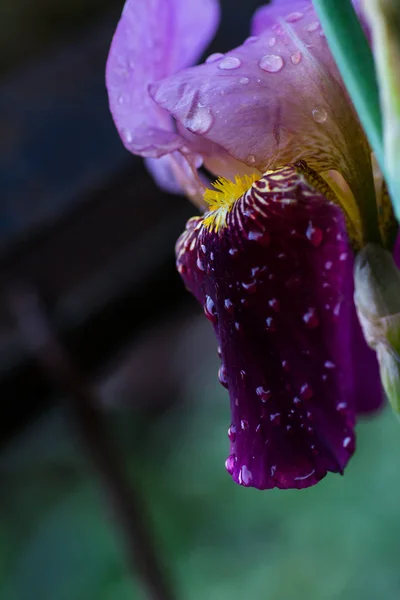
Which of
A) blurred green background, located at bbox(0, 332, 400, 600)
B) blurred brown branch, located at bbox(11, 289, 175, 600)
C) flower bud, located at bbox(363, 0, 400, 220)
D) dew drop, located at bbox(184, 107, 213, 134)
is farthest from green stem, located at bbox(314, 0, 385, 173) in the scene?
blurred green background, located at bbox(0, 332, 400, 600)

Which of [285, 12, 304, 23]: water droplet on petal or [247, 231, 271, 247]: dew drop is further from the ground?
[285, 12, 304, 23]: water droplet on petal

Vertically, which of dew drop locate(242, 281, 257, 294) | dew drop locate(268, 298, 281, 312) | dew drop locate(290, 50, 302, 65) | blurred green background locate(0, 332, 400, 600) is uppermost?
Answer: dew drop locate(290, 50, 302, 65)

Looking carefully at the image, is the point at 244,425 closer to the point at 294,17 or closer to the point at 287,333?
the point at 287,333

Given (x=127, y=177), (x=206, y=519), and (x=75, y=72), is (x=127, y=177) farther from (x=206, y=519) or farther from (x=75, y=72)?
(x=206, y=519)

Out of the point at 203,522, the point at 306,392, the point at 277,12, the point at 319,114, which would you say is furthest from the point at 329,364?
the point at 203,522

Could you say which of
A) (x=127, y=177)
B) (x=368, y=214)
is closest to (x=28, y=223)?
(x=127, y=177)

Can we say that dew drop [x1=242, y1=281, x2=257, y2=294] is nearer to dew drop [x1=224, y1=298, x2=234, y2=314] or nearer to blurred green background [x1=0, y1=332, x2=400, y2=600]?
dew drop [x1=224, y1=298, x2=234, y2=314]

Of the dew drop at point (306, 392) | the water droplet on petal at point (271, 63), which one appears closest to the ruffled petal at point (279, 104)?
the water droplet on petal at point (271, 63)
